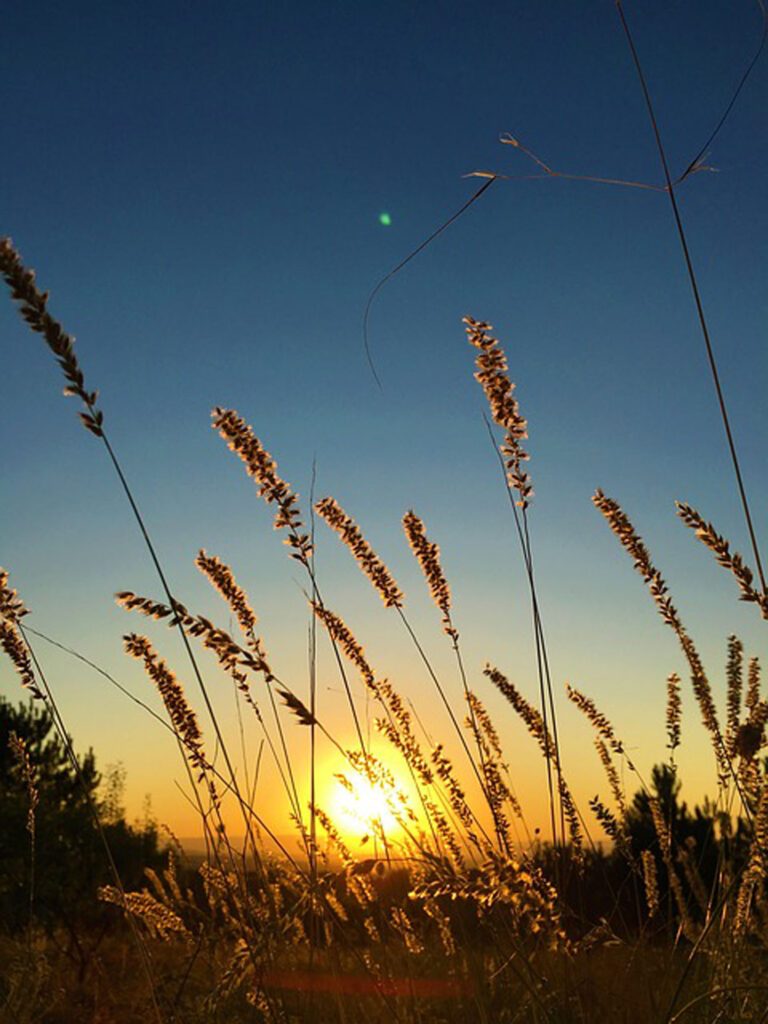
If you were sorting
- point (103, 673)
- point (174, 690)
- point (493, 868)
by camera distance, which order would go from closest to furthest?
point (493, 868) → point (174, 690) → point (103, 673)

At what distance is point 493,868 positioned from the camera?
1948 millimetres

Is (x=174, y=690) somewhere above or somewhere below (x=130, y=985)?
above

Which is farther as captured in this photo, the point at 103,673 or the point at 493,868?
the point at 103,673

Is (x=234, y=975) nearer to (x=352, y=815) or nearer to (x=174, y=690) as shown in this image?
(x=174, y=690)

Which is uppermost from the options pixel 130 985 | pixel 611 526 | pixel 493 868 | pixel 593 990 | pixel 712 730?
pixel 611 526

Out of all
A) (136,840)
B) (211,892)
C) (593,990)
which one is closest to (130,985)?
(211,892)

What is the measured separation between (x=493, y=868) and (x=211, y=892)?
2407mm

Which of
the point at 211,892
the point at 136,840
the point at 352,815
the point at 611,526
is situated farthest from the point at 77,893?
the point at 611,526

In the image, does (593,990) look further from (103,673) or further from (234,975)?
(103,673)

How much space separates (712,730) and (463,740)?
861 mm

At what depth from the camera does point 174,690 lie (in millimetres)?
2846

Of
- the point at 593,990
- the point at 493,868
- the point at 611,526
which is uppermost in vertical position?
the point at 611,526

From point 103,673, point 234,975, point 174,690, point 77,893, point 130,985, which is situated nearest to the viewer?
point 234,975

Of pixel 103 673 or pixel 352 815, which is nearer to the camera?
pixel 103 673
